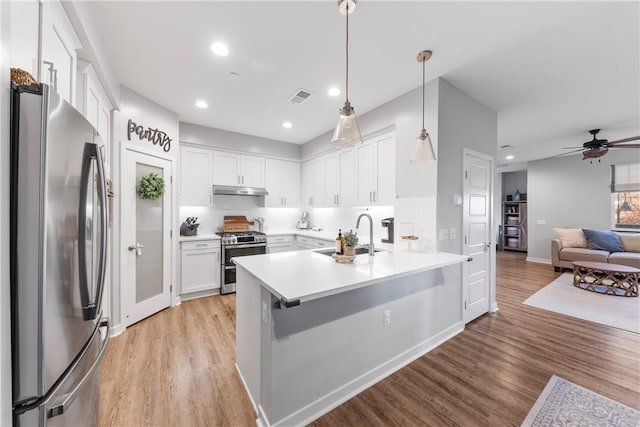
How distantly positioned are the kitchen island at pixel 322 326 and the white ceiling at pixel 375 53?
1896 mm

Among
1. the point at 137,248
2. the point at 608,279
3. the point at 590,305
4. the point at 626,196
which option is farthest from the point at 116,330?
the point at 626,196

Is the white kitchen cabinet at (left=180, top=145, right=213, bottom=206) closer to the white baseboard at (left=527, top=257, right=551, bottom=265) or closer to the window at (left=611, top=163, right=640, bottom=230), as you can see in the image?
the white baseboard at (left=527, top=257, right=551, bottom=265)

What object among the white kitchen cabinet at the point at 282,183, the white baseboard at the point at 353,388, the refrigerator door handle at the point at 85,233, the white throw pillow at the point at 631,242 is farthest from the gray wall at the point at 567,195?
the refrigerator door handle at the point at 85,233

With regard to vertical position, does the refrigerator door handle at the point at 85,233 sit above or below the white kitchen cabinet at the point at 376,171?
below

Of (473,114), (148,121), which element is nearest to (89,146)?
(148,121)

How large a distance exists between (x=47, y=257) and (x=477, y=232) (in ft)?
12.6

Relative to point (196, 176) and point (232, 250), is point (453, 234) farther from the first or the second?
point (196, 176)

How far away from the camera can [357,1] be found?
1.72 meters

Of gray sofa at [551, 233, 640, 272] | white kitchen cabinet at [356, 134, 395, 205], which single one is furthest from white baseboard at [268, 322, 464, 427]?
gray sofa at [551, 233, 640, 272]

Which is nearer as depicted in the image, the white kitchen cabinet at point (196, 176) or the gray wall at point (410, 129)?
the gray wall at point (410, 129)

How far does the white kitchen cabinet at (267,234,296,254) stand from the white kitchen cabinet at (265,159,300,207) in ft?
2.38

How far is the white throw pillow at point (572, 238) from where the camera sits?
5523 millimetres

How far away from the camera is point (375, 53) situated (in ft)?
7.48

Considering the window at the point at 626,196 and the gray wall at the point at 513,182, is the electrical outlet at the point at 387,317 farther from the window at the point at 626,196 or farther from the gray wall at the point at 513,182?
the gray wall at the point at 513,182
